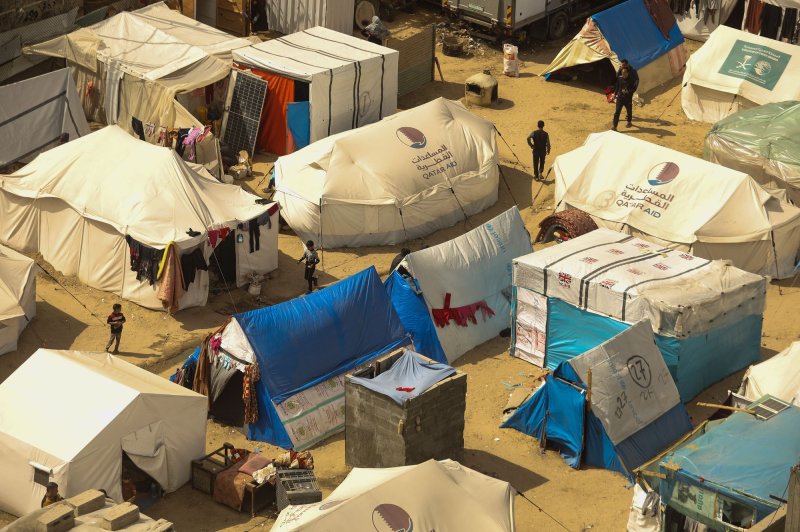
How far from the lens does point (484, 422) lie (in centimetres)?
2238

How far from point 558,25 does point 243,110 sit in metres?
10.2

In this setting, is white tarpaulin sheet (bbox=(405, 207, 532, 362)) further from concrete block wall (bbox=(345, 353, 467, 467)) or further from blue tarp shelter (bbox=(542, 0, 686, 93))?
blue tarp shelter (bbox=(542, 0, 686, 93))

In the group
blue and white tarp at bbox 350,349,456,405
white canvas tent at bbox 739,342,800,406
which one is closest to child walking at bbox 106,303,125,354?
blue and white tarp at bbox 350,349,456,405

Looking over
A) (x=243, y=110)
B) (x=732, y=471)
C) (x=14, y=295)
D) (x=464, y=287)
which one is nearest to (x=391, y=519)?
(x=732, y=471)

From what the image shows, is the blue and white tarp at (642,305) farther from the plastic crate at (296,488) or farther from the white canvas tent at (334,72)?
the white canvas tent at (334,72)

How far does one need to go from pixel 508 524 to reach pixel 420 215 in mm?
10636

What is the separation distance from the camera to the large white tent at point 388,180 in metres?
27.2

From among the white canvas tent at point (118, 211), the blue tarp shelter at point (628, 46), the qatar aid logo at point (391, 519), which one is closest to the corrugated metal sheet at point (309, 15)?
the blue tarp shelter at point (628, 46)

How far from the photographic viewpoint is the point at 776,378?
21453mm

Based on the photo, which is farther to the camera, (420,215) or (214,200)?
(420,215)

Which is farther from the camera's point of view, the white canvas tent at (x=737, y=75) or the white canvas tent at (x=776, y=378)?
the white canvas tent at (x=737, y=75)

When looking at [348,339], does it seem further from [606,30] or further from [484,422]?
[606,30]

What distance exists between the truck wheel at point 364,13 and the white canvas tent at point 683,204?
10.1 meters

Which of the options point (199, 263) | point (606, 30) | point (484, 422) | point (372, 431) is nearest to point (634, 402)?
point (484, 422)
